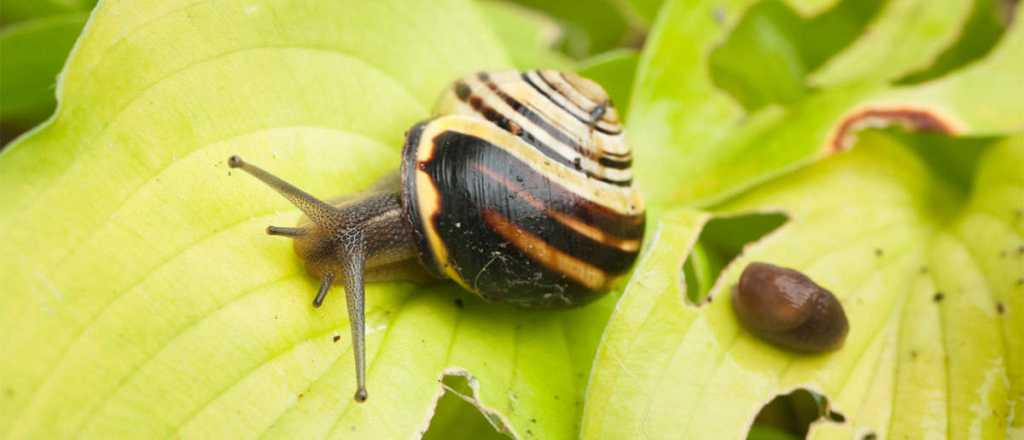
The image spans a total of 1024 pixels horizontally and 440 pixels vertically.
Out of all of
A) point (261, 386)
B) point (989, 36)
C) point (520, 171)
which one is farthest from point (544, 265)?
point (989, 36)

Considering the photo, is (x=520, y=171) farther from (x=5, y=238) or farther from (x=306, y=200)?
(x=5, y=238)

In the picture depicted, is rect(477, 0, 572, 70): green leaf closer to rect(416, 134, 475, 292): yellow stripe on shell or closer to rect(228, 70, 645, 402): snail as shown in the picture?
rect(228, 70, 645, 402): snail

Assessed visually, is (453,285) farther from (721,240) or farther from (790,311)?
(721,240)

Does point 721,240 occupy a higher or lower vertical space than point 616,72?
lower

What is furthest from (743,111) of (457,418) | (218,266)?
(218,266)

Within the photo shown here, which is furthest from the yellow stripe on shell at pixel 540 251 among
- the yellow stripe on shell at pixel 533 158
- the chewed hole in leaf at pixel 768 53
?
the chewed hole in leaf at pixel 768 53

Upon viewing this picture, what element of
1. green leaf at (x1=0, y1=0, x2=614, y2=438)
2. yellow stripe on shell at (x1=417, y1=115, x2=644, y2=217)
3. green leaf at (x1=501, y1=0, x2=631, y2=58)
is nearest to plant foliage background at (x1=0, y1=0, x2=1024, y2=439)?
green leaf at (x1=0, y1=0, x2=614, y2=438)
